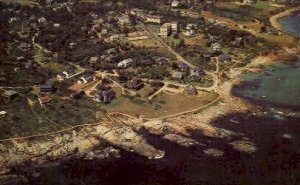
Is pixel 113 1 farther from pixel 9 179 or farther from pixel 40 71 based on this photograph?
pixel 9 179

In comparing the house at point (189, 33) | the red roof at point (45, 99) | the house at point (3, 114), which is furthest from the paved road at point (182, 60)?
the house at point (3, 114)

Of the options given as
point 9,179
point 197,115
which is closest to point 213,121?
point 197,115

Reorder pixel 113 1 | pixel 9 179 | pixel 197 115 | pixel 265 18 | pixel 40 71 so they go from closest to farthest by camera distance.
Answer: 1. pixel 9 179
2. pixel 197 115
3. pixel 40 71
4. pixel 265 18
5. pixel 113 1

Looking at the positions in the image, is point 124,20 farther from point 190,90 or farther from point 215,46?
point 190,90

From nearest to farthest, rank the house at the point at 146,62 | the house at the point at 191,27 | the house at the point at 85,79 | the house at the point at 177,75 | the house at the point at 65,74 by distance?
1. the house at the point at 85,79
2. the house at the point at 65,74
3. the house at the point at 177,75
4. the house at the point at 146,62
5. the house at the point at 191,27

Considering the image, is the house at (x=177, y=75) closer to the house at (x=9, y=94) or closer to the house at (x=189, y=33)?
the house at (x=189, y=33)

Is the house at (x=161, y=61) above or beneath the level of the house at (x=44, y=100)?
above

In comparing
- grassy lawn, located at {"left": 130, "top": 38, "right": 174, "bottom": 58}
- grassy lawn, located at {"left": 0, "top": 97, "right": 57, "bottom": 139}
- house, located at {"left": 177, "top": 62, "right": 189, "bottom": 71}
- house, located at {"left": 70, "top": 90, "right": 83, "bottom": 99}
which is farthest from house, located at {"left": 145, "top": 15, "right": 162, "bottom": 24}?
grassy lawn, located at {"left": 0, "top": 97, "right": 57, "bottom": 139}
